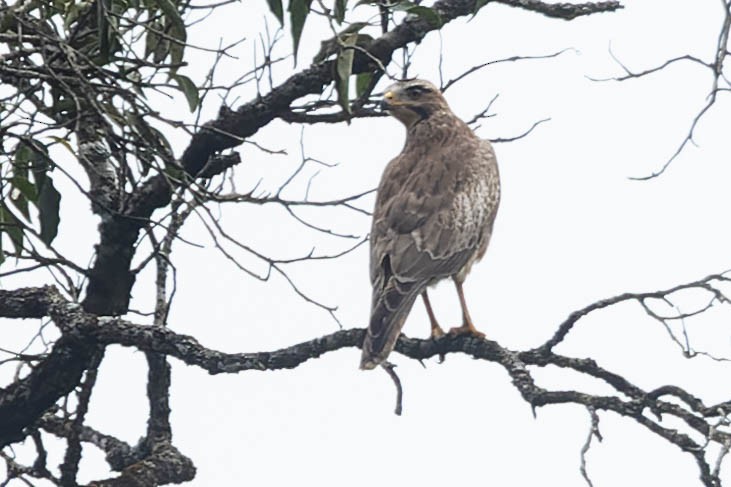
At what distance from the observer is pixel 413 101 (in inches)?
258

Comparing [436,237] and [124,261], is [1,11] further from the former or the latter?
[436,237]

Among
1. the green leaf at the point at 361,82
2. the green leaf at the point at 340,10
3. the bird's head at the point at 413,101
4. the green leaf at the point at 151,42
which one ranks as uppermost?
Result: the bird's head at the point at 413,101

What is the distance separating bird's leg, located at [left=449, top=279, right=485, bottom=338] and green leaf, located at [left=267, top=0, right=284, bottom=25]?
1.41m

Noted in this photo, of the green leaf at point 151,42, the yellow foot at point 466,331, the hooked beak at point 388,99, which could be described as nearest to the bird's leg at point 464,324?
the yellow foot at point 466,331

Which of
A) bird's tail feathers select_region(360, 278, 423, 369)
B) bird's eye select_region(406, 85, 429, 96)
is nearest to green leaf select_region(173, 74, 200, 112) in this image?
bird's tail feathers select_region(360, 278, 423, 369)

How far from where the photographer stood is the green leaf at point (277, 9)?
433cm

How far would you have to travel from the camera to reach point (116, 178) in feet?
16.9

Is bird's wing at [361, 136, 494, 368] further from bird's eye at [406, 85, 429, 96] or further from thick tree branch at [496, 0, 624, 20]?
thick tree branch at [496, 0, 624, 20]

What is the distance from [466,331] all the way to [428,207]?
769 millimetres

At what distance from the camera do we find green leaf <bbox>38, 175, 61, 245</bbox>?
473 centimetres

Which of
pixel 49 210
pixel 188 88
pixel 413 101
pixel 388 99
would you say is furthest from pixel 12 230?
pixel 413 101

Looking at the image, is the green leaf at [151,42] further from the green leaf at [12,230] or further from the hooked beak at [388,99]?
the hooked beak at [388,99]

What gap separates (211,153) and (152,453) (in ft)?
3.22

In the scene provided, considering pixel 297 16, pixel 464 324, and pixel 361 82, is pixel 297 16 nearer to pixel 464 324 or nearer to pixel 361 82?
pixel 361 82
